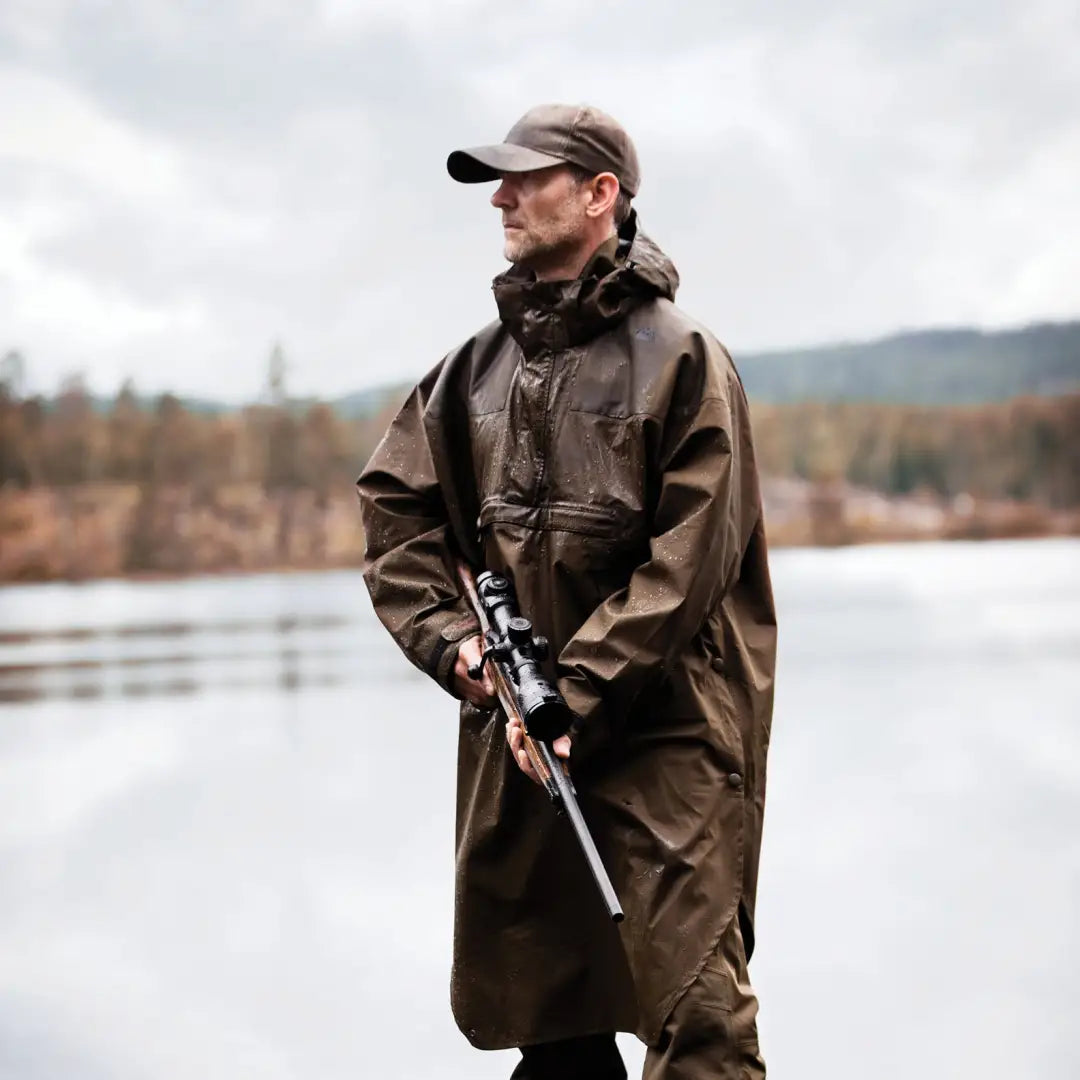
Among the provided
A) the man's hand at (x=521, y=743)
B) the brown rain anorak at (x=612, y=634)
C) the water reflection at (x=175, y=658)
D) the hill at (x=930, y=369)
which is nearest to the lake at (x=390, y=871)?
the water reflection at (x=175, y=658)

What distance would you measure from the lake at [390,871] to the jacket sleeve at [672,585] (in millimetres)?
1662

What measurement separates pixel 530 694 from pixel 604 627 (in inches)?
7.7

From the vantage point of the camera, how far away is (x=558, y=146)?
3.93 meters

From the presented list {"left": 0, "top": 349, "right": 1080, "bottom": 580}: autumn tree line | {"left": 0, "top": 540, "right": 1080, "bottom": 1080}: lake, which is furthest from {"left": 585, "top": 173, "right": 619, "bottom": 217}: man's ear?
{"left": 0, "top": 349, "right": 1080, "bottom": 580}: autumn tree line

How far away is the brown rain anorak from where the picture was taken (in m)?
3.76

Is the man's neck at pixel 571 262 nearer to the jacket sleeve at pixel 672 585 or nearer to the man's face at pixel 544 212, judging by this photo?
the man's face at pixel 544 212

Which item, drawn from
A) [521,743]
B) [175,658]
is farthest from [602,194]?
[175,658]

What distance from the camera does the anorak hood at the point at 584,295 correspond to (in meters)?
3.94

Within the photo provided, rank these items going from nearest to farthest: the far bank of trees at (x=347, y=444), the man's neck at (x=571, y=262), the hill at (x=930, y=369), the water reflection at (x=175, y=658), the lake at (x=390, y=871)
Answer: the man's neck at (x=571, y=262) < the lake at (x=390, y=871) < the water reflection at (x=175, y=658) < the far bank of trees at (x=347, y=444) < the hill at (x=930, y=369)

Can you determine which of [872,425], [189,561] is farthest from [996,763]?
[872,425]

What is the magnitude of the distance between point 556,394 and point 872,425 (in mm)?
30661

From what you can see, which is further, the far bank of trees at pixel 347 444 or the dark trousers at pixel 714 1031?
the far bank of trees at pixel 347 444

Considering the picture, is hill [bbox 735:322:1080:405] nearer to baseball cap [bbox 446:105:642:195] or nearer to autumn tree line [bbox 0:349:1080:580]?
autumn tree line [bbox 0:349:1080:580]

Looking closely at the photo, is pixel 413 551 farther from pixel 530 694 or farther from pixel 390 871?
pixel 390 871
